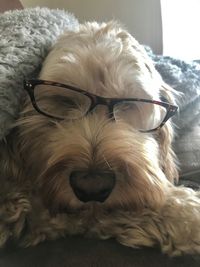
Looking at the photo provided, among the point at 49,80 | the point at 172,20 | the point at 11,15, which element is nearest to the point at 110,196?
the point at 49,80

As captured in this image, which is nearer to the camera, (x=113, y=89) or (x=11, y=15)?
(x=113, y=89)

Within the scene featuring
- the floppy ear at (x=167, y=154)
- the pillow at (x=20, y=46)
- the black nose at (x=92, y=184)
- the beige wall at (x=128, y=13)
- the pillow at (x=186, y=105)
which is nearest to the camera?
the black nose at (x=92, y=184)

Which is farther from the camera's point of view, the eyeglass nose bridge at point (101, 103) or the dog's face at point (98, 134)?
the eyeglass nose bridge at point (101, 103)

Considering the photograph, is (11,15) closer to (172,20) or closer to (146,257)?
(146,257)

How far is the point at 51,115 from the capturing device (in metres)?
1.31

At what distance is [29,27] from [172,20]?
4.90 ft

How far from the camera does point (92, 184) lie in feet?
3.59

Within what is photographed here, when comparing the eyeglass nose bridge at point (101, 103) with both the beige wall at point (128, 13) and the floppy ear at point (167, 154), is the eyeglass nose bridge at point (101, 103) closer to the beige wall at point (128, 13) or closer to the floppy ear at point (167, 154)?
the floppy ear at point (167, 154)

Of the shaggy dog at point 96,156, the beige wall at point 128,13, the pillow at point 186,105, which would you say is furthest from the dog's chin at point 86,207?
the beige wall at point 128,13

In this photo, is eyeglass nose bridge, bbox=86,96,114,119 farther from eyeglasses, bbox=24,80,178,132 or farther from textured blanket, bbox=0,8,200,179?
textured blanket, bbox=0,8,200,179

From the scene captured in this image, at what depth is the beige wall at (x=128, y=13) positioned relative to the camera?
2.84 meters

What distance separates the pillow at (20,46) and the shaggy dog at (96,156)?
0.14 ft

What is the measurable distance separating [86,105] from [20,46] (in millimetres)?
256

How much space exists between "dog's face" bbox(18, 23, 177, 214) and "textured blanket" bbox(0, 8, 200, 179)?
52 millimetres
